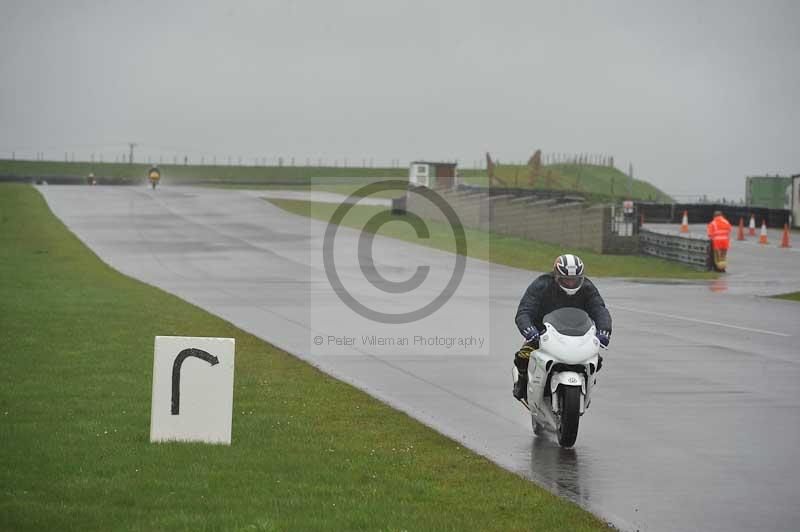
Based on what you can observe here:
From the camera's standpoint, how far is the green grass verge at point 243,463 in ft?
27.7

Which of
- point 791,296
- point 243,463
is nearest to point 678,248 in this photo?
point 791,296

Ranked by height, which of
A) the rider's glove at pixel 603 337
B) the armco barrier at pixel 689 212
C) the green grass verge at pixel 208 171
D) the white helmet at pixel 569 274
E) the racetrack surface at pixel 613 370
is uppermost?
the green grass verge at pixel 208 171

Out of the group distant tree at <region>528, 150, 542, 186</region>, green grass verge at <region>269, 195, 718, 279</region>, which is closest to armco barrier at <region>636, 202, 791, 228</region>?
green grass verge at <region>269, 195, 718, 279</region>

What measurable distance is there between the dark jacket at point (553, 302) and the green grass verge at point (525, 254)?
81.6 feet

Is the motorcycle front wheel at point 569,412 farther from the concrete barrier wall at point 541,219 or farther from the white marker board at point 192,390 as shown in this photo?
the concrete barrier wall at point 541,219

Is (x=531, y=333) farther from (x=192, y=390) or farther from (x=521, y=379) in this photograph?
(x=192, y=390)

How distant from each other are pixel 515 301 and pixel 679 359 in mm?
9512

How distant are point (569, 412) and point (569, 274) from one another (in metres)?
1.29

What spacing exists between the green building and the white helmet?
67.3m

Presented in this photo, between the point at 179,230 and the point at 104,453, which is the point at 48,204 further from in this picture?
the point at 104,453

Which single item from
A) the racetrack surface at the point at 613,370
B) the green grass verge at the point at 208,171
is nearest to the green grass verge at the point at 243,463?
the racetrack surface at the point at 613,370

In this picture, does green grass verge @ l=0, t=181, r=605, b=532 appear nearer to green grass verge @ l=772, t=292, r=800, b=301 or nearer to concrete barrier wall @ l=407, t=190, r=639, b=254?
green grass verge @ l=772, t=292, r=800, b=301

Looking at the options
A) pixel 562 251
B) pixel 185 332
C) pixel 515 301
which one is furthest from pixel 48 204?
pixel 185 332

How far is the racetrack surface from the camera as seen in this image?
10078 mm
